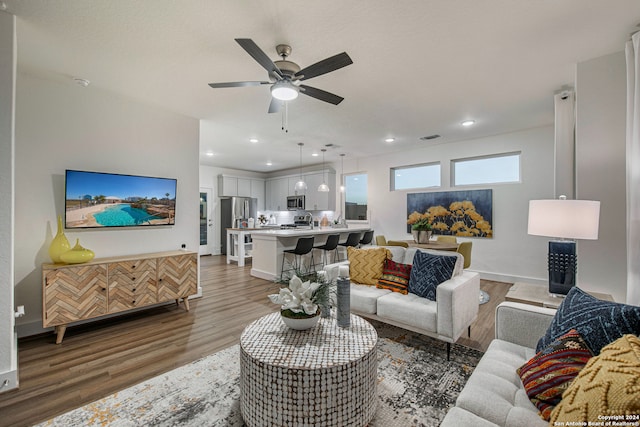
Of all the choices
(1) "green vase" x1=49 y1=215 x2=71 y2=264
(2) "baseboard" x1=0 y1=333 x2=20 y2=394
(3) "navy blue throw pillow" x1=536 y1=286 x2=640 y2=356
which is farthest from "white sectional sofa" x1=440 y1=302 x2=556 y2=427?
(1) "green vase" x1=49 y1=215 x2=71 y2=264

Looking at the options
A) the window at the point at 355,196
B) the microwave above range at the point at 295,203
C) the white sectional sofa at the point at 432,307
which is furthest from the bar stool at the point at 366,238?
the white sectional sofa at the point at 432,307

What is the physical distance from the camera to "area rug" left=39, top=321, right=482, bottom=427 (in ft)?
5.71

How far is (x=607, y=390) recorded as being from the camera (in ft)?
2.73

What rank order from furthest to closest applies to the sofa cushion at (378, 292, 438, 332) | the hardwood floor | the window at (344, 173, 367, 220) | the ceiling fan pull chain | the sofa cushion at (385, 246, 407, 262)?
the window at (344, 173, 367, 220), the ceiling fan pull chain, the sofa cushion at (385, 246, 407, 262), the sofa cushion at (378, 292, 438, 332), the hardwood floor

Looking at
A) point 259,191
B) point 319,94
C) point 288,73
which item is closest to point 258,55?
point 288,73

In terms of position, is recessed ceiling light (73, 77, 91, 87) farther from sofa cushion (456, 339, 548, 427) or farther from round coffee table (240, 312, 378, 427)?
sofa cushion (456, 339, 548, 427)

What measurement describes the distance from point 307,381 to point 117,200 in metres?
3.36

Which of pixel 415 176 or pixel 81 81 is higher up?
pixel 81 81

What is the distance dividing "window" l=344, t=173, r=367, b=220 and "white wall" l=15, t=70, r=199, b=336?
4458 mm

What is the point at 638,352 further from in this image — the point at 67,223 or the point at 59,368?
the point at 67,223

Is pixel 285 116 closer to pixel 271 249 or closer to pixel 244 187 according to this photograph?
pixel 271 249

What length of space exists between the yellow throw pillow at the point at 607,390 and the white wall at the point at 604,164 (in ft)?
7.11

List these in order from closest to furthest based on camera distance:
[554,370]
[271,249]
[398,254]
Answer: [554,370]
[398,254]
[271,249]

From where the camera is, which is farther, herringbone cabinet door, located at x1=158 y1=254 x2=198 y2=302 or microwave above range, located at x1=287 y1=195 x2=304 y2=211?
microwave above range, located at x1=287 y1=195 x2=304 y2=211
